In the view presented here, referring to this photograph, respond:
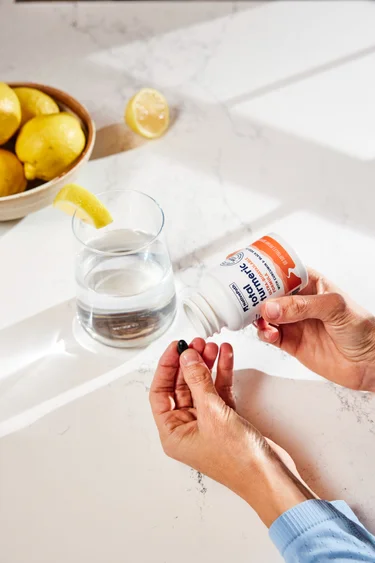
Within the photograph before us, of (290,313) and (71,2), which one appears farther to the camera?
(71,2)

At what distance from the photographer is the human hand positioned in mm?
688

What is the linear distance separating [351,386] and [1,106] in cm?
65

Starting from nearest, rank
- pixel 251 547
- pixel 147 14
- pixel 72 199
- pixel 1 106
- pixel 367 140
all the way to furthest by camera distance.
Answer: pixel 251 547 → pixel 72 199 → pixel 1 106 → pixel 367 140 → pixel 147 14

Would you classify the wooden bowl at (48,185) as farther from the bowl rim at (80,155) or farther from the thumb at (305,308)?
the thumb at (305,308)

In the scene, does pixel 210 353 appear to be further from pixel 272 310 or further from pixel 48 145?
pixel 48 145

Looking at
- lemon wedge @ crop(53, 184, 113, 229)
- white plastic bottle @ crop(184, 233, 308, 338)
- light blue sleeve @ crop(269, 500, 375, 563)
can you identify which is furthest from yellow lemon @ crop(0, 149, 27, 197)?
light blue sleeve @ crop(269, 500, 375, 563)

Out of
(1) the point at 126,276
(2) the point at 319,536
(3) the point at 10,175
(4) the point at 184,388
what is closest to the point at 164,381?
(4) the point at 184,388

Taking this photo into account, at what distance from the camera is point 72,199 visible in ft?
2.65

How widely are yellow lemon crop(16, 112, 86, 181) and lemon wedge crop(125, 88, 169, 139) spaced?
0.51ft

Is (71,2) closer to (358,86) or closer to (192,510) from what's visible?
(358,86)

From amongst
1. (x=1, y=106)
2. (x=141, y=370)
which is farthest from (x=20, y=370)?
(x=1, y=106)

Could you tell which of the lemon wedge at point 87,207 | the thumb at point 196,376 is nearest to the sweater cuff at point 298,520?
the thumb at point 196,376

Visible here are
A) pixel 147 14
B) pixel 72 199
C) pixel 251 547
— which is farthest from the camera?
pixel 147 14

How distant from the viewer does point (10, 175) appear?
926 millimetres
